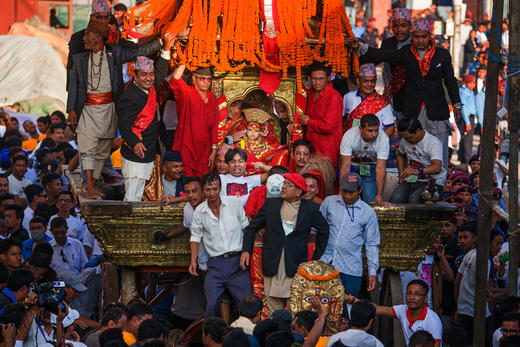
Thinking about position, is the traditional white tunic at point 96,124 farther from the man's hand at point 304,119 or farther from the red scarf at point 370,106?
the red scarf at point 370,106

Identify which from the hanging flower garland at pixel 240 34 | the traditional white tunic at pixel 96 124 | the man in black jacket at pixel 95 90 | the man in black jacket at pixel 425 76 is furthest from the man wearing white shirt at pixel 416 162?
the traditional white tunic at pixel 96 124

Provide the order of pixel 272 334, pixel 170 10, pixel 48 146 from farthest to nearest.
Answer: pixel 48 146
pixel 170 10
pixel 272 334

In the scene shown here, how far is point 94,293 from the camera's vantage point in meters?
10.9

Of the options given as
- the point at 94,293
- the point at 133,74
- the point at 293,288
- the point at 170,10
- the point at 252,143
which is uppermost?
the point at 170,10

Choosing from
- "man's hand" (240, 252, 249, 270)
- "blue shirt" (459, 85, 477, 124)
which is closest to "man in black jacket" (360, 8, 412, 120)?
"man's hand" (240, 252, 249, 270)

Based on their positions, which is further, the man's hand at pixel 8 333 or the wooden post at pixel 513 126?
the wooden post at pixel 513 126

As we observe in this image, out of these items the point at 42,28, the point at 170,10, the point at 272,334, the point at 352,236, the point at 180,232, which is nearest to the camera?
the point at 272,334

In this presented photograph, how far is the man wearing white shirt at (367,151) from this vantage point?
9898 millimetres

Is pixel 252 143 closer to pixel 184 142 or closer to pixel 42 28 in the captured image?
pixel 184 142

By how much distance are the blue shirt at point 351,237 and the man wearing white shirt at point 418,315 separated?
1.90 feet

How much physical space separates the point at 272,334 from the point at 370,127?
3610mm

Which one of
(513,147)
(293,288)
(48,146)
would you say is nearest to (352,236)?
(293,288)

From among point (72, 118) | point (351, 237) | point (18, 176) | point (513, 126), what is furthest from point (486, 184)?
point (18, 176)

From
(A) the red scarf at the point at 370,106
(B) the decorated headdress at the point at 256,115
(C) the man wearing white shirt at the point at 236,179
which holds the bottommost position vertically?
(C) the man wearing white shirt at the point at 236,179
